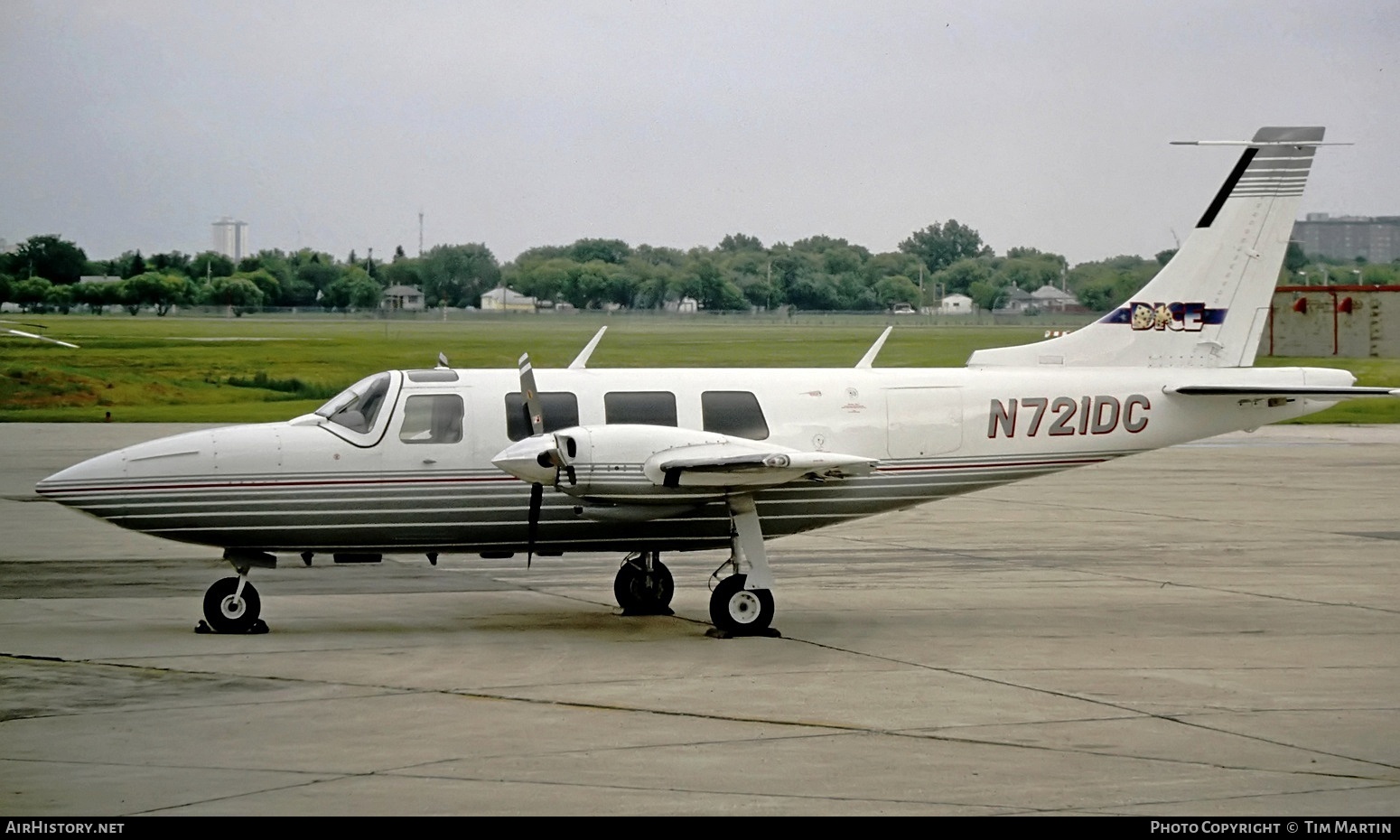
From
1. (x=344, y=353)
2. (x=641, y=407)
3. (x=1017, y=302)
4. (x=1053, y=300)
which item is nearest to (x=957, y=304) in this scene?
(x=1017, y=302)

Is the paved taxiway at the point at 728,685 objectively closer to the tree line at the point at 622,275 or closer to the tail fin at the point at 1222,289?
the tail fin at the point at 1222,289

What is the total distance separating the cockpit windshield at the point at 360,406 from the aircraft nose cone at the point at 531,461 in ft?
5.36

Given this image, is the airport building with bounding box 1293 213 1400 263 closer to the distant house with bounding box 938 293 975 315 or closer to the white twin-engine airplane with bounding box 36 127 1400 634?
the distant house with bounding box 938 293 975 315

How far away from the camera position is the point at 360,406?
13867mm

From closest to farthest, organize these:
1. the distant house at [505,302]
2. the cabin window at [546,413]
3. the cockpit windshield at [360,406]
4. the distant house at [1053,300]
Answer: the cockpit windshield at [360,406] → the cabin window at [546,413] → the distant house at [1053,300] → the distant house at [505,302]

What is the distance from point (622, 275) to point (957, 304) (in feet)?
31.4

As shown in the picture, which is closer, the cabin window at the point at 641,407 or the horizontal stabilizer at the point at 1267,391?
the cabin window at the point at 641,407

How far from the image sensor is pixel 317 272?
5019 cm

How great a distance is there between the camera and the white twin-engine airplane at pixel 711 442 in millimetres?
13164

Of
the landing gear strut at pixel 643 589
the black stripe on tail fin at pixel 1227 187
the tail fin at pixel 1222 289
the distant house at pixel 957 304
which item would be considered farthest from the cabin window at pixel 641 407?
the distant house at pixel 957 304

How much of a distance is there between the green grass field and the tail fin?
22.9 metres

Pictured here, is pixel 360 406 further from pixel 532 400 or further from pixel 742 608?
pixel 742 608

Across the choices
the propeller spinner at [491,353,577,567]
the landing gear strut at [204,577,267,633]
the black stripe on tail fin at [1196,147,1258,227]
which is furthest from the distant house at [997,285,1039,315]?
the landing gear strut at [204,577,267,633]
